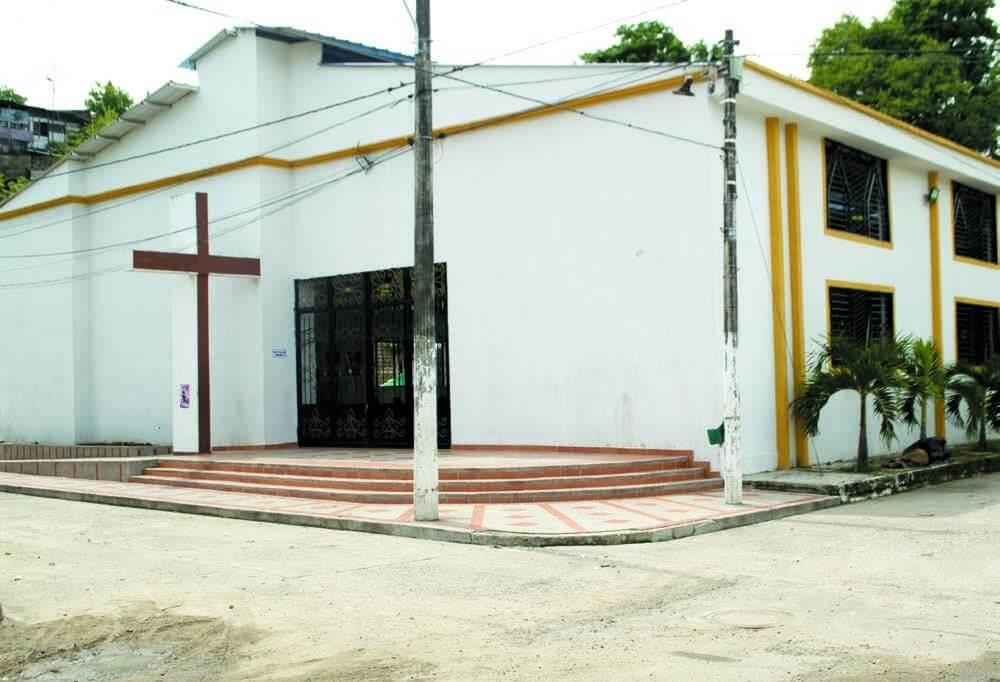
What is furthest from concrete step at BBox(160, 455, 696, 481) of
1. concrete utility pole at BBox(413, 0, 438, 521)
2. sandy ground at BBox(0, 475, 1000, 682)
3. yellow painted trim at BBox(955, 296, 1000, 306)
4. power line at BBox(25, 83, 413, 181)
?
yellow painted trim at BBox(955, 296, 1000, 306)

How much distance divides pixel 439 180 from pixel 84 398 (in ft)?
32.2

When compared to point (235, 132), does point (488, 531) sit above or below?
below

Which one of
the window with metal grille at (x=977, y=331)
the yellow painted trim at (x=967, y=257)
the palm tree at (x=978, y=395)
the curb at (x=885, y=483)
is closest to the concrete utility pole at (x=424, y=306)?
the curb at (x=885, y=483)

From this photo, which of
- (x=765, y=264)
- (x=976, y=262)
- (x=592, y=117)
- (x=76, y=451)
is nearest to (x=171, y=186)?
(x=76, y=451)

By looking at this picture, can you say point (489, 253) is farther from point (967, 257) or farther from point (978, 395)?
point (967, 257)

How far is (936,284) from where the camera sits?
19469mm

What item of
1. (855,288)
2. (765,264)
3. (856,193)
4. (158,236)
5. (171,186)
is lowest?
(855,288)

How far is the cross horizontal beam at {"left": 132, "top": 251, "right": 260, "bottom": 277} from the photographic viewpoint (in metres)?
17.1

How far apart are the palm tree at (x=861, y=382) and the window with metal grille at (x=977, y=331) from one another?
6228 mm

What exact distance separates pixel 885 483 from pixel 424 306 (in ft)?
23.1

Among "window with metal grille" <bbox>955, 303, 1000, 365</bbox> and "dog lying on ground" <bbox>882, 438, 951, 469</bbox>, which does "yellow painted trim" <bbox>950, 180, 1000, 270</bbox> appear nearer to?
"window with metal grille" <bbox>955, 303, 1000, 365</bbox>

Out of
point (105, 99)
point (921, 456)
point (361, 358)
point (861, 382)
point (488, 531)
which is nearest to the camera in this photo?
point (488, 531)

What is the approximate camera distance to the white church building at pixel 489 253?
1490 centimetres

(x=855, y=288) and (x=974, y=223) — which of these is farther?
(x=974, y=223)
